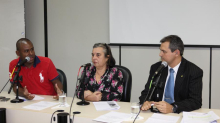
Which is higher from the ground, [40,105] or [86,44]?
[86,44]

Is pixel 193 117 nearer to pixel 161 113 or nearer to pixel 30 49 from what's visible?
pixel 161 113

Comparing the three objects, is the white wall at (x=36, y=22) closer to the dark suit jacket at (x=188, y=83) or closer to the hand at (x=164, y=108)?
the dark suit jacket at (x=188, y=83)

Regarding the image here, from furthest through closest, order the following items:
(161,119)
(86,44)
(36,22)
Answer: (36,22)
(86,44)
(161,119)

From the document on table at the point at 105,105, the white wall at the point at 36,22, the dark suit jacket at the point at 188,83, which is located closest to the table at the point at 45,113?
the document on table at the point at 105,105

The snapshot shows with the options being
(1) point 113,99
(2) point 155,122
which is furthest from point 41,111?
(2) point 155,122

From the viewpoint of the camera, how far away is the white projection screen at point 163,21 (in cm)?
350

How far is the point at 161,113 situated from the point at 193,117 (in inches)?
10.2

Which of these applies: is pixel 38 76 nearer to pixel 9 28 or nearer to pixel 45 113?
pixel 45 113

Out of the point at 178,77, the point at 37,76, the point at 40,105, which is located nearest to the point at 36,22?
the point at 37,76

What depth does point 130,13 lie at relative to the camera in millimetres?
3928

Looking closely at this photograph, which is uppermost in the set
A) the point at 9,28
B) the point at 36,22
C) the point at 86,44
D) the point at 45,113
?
the point at 36,22

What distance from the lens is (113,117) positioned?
1939 mm

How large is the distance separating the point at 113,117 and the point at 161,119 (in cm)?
37

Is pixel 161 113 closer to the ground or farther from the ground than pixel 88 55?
closer to the ground
